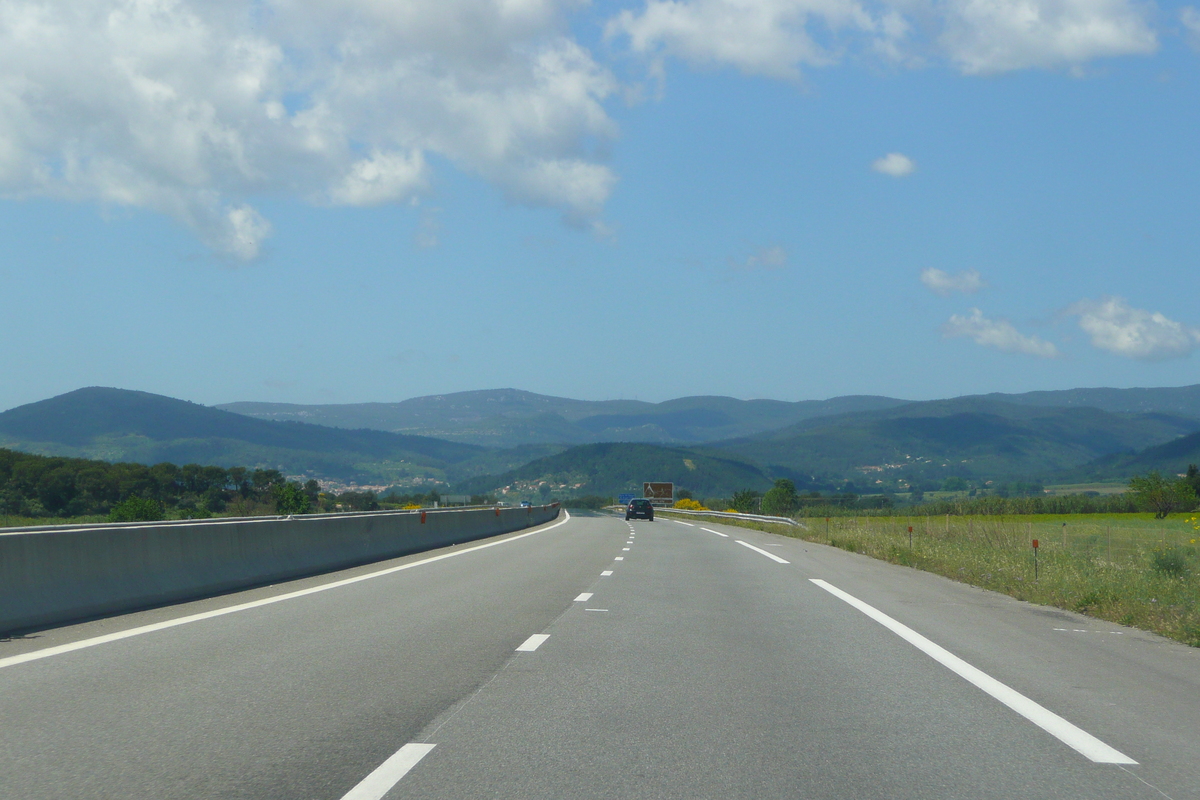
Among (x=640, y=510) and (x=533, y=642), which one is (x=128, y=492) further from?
(x=533, y=642)

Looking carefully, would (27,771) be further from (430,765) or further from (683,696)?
(683,696)

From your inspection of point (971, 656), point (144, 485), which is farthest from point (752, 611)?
point (144, 485)

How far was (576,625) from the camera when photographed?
38.1 ft

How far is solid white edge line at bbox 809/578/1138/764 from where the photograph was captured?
6.30 m

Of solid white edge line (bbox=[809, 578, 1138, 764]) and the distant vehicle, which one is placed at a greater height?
the distant vehicle

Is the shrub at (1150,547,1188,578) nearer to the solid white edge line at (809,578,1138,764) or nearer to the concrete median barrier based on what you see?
the solid white edge line at (809,578,1138,764)

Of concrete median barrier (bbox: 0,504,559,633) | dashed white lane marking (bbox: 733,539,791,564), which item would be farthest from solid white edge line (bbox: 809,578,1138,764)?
dashed white lane marking (bbox: 733,539,791,564)

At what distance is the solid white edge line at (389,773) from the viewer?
5.20 m

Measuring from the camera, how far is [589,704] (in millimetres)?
7422

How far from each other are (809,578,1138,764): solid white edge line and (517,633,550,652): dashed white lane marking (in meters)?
3.46

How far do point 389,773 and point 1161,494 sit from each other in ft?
321

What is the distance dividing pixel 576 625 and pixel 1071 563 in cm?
1063

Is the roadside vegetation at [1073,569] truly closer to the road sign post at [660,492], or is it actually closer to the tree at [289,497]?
the road sign post at [660,492]

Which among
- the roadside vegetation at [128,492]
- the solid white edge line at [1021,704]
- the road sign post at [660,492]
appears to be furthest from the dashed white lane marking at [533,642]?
the road sign post at [660,492]
